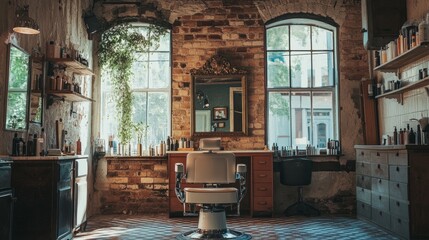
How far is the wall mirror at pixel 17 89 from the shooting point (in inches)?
170

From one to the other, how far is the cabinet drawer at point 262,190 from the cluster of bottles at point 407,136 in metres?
1.97

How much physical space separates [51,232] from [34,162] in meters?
0.69

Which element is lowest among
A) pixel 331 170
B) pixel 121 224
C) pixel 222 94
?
pixel 121 224

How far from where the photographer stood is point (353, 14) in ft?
25.2

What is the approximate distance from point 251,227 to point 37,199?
287 cm

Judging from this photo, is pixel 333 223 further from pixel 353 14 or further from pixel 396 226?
pixel 353 14

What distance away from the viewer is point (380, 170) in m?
5.69

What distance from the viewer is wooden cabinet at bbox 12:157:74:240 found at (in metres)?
4.12

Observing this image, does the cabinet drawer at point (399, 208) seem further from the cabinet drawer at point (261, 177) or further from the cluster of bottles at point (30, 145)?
the cluster of bottles at point (30, 145)

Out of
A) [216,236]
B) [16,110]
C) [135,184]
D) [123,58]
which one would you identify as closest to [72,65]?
[16,110]

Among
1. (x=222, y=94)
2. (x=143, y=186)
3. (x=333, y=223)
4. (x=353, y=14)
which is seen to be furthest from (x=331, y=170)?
(x=143, y=186)

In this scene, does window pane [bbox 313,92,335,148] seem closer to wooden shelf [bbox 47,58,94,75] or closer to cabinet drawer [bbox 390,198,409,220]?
cabinet drawer [bbox 390,198,409,220]

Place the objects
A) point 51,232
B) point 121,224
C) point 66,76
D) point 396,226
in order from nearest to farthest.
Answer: point 51,232 → point 396,226 → point 66,76 → point 121,224

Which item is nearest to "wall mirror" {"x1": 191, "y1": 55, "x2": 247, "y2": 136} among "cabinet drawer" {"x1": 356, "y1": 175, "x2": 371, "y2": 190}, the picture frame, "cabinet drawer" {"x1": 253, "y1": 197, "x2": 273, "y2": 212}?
the picture frame
